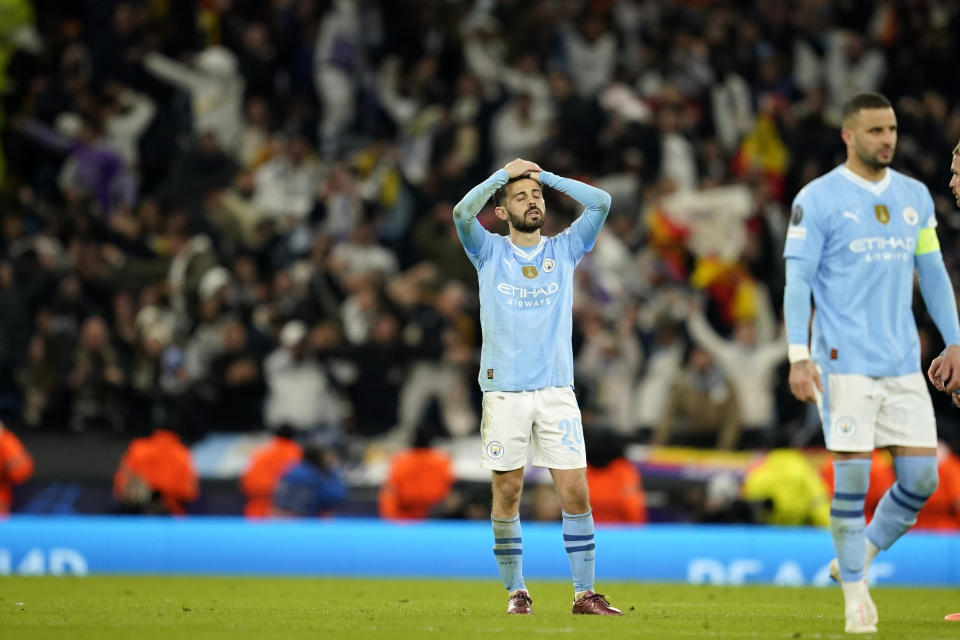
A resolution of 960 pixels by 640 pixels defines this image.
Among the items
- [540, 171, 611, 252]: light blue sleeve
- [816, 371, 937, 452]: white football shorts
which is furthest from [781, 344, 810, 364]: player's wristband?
[540, 171, 611, 252]: light blue sleeve

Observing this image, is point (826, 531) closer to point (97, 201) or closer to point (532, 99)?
point (532, 99)

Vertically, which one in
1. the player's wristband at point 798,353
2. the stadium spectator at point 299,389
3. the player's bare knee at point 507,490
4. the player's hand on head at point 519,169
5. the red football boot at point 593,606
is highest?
the player's hand on head at point 519,169

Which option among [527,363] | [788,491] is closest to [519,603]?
[527,363]

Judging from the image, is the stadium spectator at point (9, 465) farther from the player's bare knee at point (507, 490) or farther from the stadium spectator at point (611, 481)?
the player's bare knee at point (507, 490)

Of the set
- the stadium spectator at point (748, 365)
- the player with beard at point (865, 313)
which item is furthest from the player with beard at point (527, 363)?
the stadium spectator at point (748, 365)

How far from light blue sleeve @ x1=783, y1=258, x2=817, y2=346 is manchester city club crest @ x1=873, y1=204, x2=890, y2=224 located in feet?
1.45

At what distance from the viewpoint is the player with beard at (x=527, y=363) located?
939cm

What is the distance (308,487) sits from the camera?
16.3m

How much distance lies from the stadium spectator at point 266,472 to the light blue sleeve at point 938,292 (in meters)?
9.17

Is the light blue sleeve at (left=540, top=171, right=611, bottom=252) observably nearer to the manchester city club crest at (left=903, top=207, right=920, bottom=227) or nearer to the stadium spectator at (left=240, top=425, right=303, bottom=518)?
the manchester city club crest at (left=903, top=207, right=920, bottom=227)

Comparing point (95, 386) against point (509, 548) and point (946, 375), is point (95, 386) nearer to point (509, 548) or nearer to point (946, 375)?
point (509, 548)

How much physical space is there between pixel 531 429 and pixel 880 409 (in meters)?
2.19

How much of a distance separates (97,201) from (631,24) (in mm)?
8143

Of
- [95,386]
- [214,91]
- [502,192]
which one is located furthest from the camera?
[214,91]
